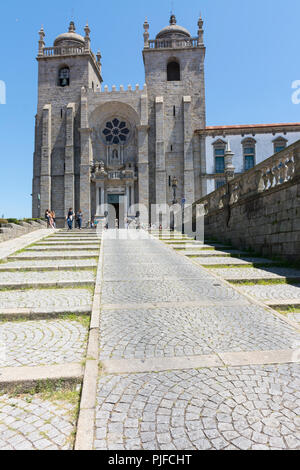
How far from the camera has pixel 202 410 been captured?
2.31 metres

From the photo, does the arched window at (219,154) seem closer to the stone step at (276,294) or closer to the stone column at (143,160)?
the stone column at (143,160)

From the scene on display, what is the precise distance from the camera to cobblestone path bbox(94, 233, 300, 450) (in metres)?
2.06

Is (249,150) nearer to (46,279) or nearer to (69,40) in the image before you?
(69,40)

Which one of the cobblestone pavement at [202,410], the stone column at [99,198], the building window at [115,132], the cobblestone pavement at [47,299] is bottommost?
the cobblestone pavement at [202,410]

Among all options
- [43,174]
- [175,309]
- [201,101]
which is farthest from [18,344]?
[201,101]

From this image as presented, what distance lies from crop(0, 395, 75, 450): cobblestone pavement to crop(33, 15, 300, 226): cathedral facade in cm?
2703

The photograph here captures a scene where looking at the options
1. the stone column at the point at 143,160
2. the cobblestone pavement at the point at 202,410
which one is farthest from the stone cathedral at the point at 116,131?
the cobblestone pavement at the point at 202,410

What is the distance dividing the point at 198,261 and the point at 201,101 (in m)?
27.2

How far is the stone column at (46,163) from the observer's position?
31172 mm

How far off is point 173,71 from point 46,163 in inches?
680

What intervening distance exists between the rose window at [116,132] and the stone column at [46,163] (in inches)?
233

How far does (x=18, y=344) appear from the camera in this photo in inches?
144

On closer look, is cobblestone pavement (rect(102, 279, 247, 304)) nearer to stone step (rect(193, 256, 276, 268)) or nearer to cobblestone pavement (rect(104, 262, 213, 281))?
cobblestone pavement (rect(104, 262, 213, 281))

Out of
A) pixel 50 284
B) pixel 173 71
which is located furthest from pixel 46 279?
pixel 173 71
